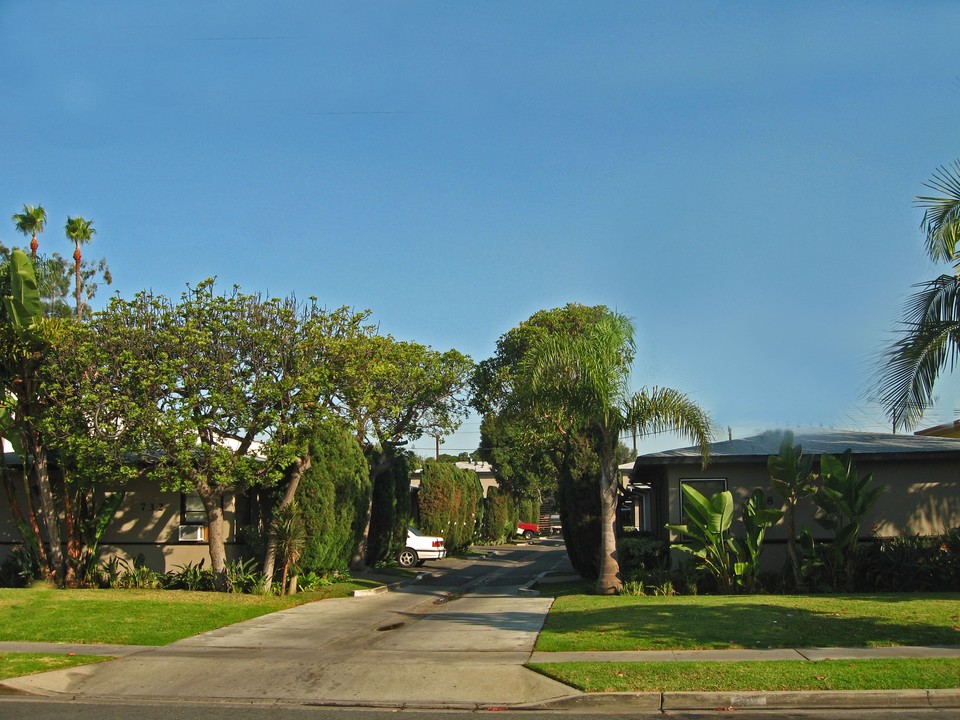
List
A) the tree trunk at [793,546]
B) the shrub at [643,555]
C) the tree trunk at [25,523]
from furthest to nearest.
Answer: the shrub at [643,555], the tree trunk at [25,523], the tree trunk at [793,546]

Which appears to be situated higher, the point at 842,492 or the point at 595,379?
the point at 595,379

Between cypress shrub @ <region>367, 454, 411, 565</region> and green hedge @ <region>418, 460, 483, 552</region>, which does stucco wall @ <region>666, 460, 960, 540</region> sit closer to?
cypress shrub @ <region>367, 454, 411, 565</region>

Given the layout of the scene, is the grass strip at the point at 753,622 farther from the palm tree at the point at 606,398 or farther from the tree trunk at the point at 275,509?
the tree trunk at the point at 275,509

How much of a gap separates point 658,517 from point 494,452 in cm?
2839

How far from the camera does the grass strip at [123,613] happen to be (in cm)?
1388

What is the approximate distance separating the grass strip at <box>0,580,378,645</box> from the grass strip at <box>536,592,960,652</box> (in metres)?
5.71

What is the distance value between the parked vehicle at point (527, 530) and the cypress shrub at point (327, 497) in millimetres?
36143

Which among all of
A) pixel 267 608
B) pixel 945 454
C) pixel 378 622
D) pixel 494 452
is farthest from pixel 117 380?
pixel 494 452

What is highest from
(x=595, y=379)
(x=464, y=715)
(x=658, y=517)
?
(x=595, y=379)

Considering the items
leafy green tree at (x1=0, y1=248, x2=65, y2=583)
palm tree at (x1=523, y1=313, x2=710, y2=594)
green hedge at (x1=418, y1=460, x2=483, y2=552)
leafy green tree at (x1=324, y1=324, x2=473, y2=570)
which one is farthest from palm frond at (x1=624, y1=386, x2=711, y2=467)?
green hedge at (x1=418, y1=460, x2=483, y2=552)

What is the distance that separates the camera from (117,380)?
18406 millimetres

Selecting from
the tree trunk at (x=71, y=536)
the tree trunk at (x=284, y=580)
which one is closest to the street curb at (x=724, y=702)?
the tree trunk at (x=284, y=580)

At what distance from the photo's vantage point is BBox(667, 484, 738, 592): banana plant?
1816cm

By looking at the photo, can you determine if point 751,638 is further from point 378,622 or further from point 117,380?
point 117,380
